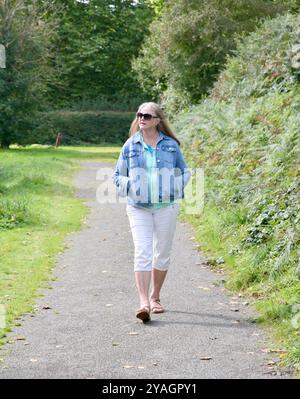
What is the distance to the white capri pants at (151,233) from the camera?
8.98 m

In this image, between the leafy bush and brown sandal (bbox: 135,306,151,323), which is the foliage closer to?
the leafy bush

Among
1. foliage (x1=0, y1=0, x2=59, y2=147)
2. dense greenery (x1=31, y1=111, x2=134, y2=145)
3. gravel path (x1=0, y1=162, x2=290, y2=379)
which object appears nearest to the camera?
gravel path (x1=0, y1=162, x2=290, y2=379)

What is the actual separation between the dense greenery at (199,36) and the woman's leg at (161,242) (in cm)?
2136

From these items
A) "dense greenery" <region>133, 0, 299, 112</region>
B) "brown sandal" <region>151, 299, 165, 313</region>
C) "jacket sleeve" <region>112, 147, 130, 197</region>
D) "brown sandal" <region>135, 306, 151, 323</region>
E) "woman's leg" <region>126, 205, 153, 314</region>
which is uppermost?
"dense greenery" <region>133, 0, 299, 112</region>

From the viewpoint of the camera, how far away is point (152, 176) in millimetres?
8984

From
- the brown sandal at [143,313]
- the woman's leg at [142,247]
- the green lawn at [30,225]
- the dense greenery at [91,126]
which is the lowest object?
the dense greenery at [91,126]

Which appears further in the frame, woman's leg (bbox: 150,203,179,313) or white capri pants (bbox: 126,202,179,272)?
woman's leg (bbox: 150,203,179,313)

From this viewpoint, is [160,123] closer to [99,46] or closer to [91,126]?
[91,126]

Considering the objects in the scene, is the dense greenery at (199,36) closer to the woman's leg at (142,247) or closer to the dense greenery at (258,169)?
the dense greenery at (258,169)

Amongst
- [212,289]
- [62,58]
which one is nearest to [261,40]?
[212,289]

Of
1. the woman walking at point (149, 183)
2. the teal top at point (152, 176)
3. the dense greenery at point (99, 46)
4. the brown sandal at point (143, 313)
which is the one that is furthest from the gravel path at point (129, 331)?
the dense greenery at point (99, 46)

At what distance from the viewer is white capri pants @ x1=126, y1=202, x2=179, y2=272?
29.5ft

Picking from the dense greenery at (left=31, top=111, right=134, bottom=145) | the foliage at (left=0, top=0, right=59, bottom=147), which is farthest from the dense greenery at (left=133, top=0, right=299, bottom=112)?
the dense greenery at (left=31, top=111, right=134, bottom=145)

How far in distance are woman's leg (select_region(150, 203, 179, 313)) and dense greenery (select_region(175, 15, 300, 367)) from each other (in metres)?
1.09
